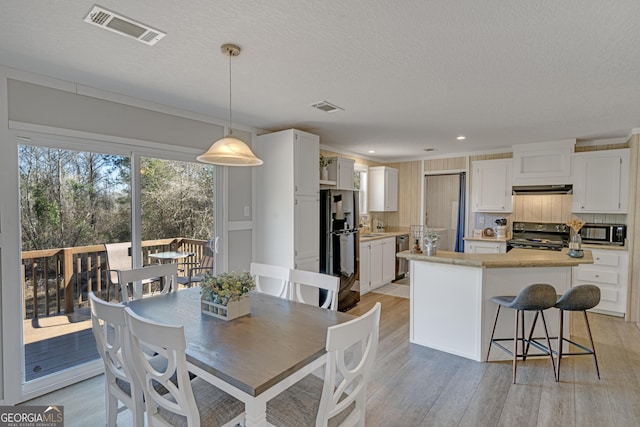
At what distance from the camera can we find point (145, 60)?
86.0 inches

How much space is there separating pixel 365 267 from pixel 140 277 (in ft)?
11.1

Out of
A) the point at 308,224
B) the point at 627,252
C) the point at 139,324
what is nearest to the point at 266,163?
the point at 308,224

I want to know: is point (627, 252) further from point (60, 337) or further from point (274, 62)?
point (60, 337)

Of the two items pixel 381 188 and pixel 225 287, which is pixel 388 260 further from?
pixel 225 287

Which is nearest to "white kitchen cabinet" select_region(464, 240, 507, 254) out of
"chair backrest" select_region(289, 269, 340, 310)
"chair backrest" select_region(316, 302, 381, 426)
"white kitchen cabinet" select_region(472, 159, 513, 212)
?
"white kitchen cabinet" select_region(472, 159, 513, 212)

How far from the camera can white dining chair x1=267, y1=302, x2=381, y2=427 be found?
51.8 inches

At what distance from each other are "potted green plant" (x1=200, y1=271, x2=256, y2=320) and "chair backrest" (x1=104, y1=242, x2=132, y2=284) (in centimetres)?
138

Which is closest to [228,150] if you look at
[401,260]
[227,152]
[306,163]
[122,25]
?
[227,152]

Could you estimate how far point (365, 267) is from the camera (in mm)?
5137

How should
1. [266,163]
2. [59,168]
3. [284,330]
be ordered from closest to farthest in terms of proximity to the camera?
[284,330] → [59,168] → [266,163]

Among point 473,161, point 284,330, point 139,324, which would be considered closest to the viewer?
point 139,324

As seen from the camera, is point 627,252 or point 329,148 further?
point 329,148

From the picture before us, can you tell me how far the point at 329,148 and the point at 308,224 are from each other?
1.79 m

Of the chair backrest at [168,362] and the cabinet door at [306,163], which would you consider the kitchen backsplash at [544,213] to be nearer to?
the cabinet door at [306,163]
